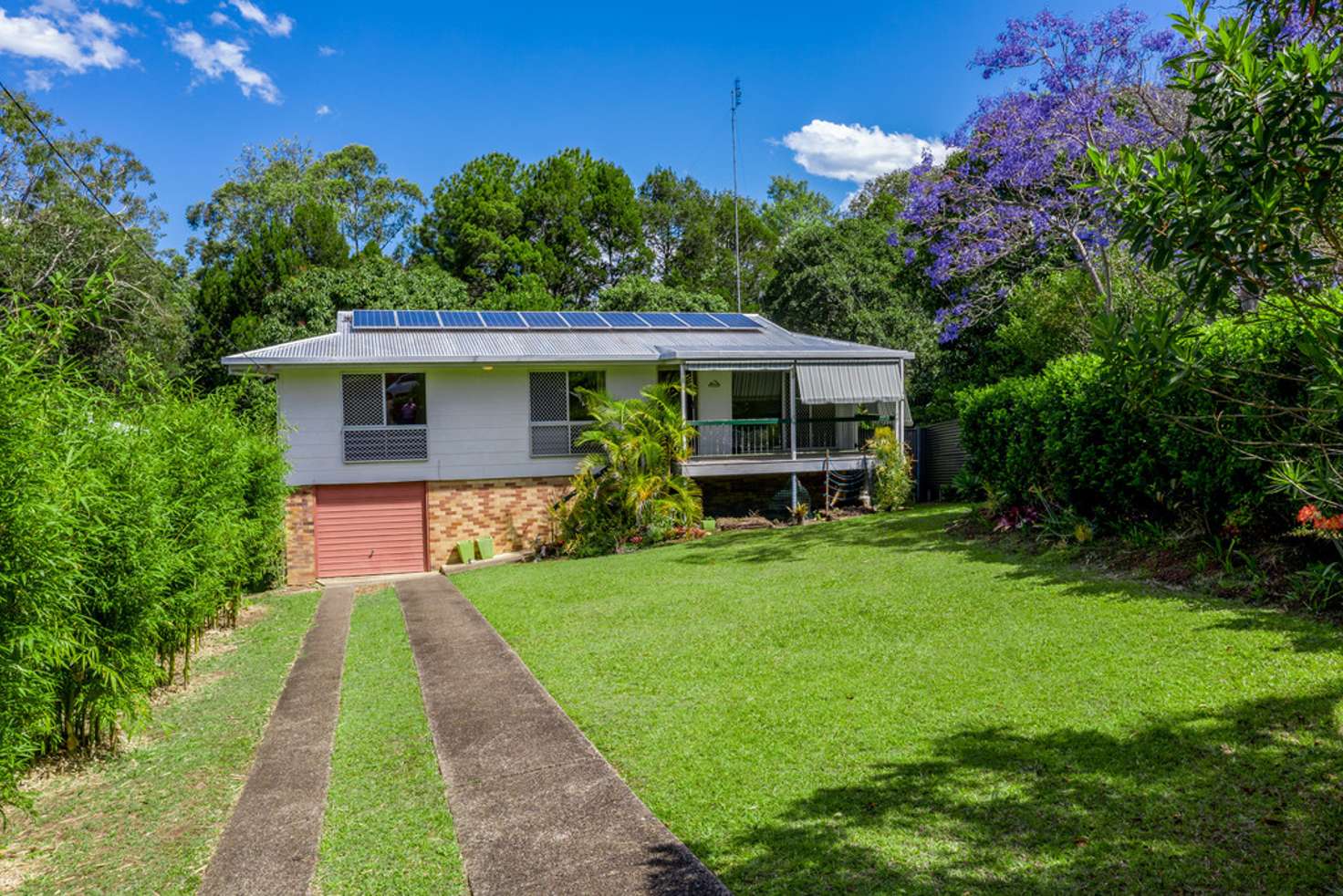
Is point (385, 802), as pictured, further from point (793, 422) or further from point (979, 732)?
point (793, 422)

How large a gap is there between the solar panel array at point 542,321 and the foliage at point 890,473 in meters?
5.18

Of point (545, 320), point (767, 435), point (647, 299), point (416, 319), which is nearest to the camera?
point (767, 435)

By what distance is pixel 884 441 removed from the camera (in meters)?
16.7

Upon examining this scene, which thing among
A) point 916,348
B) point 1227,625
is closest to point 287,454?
point 1227,625

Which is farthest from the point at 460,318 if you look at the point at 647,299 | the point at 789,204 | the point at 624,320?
the point at 789,204

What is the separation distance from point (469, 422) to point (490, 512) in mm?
1829

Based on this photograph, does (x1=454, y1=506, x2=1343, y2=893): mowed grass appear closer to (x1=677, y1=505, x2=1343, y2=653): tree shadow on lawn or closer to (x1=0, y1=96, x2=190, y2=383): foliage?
(x1=677, y1=505, x2=1343, y2=653): tree shadow on lawn

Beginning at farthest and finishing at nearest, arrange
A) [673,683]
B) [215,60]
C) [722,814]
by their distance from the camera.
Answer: [215,60], [673,683], [722,814]

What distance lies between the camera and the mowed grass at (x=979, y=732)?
11.2 feet

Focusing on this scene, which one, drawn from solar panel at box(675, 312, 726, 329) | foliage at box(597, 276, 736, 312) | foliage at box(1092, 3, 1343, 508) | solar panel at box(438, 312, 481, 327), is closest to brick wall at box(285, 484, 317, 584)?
solar panel at box(438, 312, 481, 327)

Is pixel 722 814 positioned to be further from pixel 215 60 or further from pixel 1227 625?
pixel 215 60

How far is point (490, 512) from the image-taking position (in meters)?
16.7

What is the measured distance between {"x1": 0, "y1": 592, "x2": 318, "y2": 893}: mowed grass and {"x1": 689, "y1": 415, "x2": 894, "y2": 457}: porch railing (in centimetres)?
1078

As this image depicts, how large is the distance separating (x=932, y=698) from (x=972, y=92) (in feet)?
39.0
